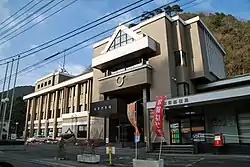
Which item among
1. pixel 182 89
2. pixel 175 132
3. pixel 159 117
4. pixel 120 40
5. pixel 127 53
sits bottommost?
pixel 175 132

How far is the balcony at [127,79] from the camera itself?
79.6 feet

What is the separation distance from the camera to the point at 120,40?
27781 millimetres

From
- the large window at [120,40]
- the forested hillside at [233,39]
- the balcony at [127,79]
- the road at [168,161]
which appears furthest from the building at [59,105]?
the forested hillside at [233,39]

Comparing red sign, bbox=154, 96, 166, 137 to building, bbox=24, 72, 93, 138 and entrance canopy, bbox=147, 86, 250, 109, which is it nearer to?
entrance canopy, bbox=147, 86, 250, 109

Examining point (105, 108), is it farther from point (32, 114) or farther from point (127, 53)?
point (32, 114)

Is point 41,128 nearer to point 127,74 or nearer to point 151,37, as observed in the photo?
point 127,74

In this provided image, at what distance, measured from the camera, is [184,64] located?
965 inches

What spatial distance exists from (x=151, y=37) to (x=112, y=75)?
6.25 meters

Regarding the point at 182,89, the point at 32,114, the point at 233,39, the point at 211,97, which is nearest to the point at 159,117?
the point at 211,97

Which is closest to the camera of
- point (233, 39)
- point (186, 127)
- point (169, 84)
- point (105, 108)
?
point (186, 127)

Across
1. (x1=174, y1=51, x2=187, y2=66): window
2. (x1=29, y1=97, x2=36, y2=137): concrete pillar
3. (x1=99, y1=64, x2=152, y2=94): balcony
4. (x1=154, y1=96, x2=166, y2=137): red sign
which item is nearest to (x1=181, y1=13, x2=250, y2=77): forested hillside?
(x1=174, y1=51, x2=187, y2=66): window

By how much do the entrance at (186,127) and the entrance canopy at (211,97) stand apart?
9.32 feet

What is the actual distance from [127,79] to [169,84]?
500 centimetres

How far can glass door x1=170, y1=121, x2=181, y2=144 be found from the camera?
21.7 metres
